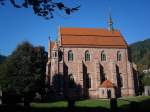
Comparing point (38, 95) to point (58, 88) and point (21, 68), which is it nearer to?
point (58, 88)

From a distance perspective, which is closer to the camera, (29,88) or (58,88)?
(29,88)

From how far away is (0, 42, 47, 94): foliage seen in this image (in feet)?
147

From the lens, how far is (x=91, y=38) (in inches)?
2356

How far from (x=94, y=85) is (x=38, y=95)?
13.0 m

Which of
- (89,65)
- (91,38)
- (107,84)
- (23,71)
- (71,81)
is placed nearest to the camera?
(23,71)

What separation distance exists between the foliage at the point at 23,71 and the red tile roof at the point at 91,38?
1038 centimetres

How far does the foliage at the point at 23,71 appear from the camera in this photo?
44.9 meters

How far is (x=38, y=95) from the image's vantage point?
52750 mm

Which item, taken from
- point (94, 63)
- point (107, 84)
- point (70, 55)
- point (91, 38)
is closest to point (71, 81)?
point (70, 55)

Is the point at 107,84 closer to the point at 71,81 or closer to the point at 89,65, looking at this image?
the point at 89,65

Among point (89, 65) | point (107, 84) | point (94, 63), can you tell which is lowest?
point (107, 84)

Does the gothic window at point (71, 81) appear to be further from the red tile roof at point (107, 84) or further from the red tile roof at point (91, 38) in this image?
the red tile roof at point (91, 38)

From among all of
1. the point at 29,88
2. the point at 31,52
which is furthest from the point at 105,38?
the point at 29,88

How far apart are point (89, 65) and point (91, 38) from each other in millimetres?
7432
